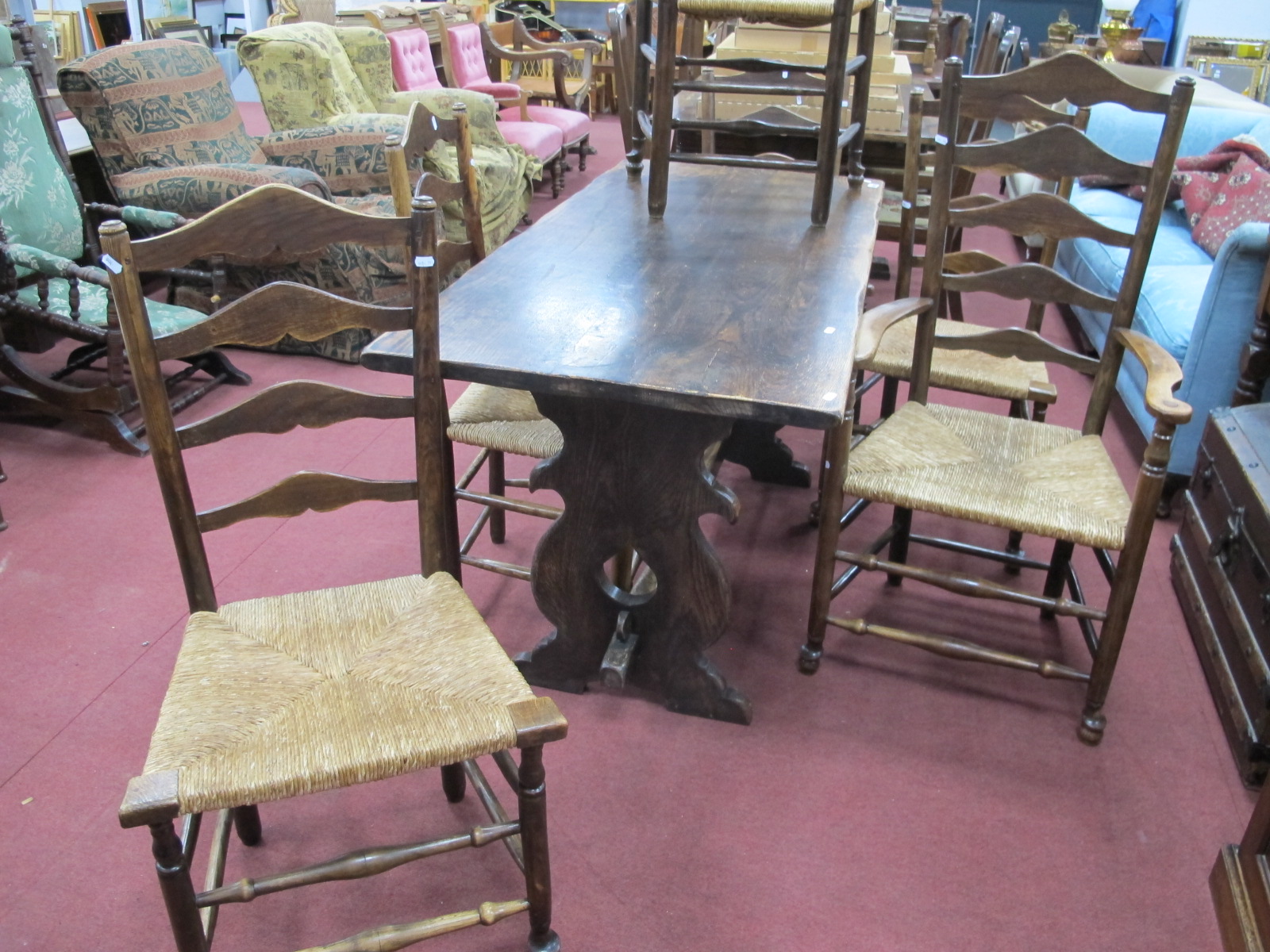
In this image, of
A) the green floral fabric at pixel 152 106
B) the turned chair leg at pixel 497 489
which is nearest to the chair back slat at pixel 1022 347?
the turned chair leg at pixel 497 489

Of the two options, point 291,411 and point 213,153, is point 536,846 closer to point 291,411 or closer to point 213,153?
point 291,411

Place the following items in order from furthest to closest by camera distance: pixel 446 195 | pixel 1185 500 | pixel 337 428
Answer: pixel 337 428 → pixel 1185 500 → pixel 446 195

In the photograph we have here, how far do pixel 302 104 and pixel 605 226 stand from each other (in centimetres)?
227

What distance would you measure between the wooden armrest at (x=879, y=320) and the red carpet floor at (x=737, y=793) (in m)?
0.68

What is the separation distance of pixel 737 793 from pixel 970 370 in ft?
3.82

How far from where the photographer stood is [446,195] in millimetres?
1933

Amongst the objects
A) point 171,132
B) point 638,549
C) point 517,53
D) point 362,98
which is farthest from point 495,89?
point 638,549

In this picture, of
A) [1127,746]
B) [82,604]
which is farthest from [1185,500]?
[82,604]

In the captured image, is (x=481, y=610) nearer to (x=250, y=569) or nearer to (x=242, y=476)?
(x=250, y=569)

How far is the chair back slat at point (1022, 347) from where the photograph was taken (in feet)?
6.41

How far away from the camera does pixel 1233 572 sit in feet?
6.17

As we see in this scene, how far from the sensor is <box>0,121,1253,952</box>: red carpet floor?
1.45m

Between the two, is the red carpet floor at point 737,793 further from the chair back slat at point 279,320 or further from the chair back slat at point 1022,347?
the chair back slat at point 279,320

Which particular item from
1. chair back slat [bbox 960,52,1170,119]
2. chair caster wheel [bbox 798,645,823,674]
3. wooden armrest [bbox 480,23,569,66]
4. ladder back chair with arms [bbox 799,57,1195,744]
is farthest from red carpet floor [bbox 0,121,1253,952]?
wooden armrest [bbox 480,23,569,66]
